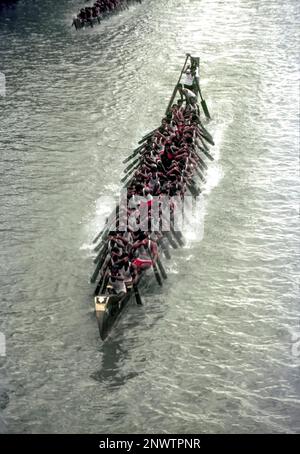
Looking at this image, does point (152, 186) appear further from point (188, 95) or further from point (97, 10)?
point (97, 10)

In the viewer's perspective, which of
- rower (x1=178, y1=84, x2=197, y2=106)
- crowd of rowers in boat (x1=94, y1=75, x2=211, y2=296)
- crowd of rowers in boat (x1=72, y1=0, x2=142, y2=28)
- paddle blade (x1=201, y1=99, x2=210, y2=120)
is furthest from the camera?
crowd of rowers in boat (x1=72, y1=0, x2=142, y2=28)

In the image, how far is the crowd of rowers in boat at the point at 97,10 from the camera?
143ft

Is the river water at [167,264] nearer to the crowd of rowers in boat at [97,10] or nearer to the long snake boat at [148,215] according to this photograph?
the long snake boat at [148,215]

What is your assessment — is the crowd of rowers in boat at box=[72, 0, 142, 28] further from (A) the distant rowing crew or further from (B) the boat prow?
(B) the boat prow

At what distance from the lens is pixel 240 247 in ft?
69.8

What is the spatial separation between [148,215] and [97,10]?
29.7 m

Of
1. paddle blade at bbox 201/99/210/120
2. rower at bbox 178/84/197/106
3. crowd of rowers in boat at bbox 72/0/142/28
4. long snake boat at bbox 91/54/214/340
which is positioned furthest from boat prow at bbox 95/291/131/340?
crowd of rowers in boat at bbox 72/0/142/28

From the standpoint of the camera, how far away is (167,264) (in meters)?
20.2

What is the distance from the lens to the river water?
15.5 meters

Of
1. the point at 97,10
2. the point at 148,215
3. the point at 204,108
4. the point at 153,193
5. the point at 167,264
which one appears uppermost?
the point at 97,10

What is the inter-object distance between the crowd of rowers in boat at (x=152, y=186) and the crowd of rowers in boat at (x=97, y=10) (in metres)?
18.2

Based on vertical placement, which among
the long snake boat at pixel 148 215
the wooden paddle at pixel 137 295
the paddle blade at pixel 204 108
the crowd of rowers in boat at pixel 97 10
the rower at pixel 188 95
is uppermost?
the crowd of rowers in boat at pixel 97 10

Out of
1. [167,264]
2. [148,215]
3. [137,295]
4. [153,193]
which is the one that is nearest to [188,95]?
[153,193]

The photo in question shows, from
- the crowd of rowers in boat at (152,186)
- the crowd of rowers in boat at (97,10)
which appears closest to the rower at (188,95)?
the crowd of rowers in boat at (152,186)
